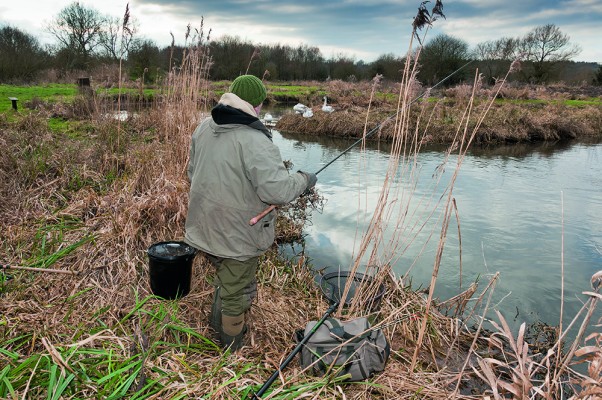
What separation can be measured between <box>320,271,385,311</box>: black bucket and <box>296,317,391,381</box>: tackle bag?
1.67 ft

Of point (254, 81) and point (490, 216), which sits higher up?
point (254, 81)

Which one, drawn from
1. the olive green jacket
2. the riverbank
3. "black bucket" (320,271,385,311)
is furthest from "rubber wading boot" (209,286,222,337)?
the riverbank

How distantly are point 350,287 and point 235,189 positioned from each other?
1.87 metres

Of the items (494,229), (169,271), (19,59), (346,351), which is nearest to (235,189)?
(169,271)

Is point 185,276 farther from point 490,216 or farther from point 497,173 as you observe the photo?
point 497,173

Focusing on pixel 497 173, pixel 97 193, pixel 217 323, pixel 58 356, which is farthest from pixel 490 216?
pixel 58 356

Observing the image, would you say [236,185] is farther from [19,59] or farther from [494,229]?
[19,59]

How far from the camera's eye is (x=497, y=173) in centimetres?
960

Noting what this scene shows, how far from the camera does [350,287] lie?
13.0 ft

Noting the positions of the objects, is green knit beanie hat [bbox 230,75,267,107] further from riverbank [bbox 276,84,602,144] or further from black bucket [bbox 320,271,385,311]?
riverbank [bbox 276,84,602,144]

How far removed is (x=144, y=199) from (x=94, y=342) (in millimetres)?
1809

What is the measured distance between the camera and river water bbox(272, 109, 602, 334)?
4383 mm

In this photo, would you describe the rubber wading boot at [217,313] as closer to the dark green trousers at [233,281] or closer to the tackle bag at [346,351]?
the dark green trousers at [233,281]

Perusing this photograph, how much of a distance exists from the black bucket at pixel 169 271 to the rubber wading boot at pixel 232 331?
1.77ft
